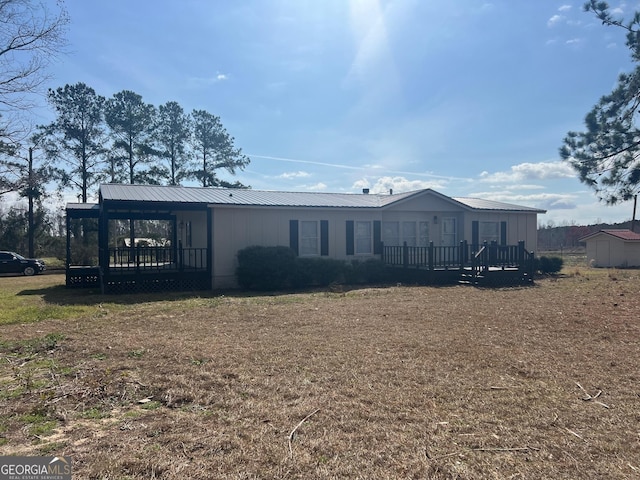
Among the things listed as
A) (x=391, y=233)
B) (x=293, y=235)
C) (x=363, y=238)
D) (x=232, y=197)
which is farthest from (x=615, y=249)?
(x=232, y=197)

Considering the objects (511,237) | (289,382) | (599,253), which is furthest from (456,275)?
(599,253)

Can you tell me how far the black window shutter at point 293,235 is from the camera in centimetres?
1603

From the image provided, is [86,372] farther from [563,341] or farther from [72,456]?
[563,341]

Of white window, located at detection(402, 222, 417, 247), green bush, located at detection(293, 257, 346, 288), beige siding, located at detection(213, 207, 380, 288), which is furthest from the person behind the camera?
white window, located at detection(402, 222, 417, 247)

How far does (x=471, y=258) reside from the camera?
1609cm

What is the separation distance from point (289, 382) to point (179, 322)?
446 centimetres

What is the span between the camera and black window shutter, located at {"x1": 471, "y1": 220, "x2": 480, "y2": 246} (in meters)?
19.8

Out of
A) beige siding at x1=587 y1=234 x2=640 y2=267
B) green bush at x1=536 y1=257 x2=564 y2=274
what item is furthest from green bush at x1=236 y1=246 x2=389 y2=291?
beige siding at x1=587 y1=234 x2=640 y2=267

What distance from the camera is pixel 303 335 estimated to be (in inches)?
283

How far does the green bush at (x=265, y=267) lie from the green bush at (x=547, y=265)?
11471 millimetres

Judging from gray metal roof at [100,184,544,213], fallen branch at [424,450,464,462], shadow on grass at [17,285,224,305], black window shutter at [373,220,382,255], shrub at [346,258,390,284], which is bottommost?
fallen branch at [424,450,464,462]

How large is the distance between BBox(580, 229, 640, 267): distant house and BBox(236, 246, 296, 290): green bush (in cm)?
2106

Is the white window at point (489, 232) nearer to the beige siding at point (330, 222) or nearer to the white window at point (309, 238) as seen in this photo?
the beige siding at point (330, 222)

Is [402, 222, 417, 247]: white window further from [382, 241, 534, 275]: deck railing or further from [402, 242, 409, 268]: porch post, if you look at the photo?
[402, 242, 409, 268]: porch post
